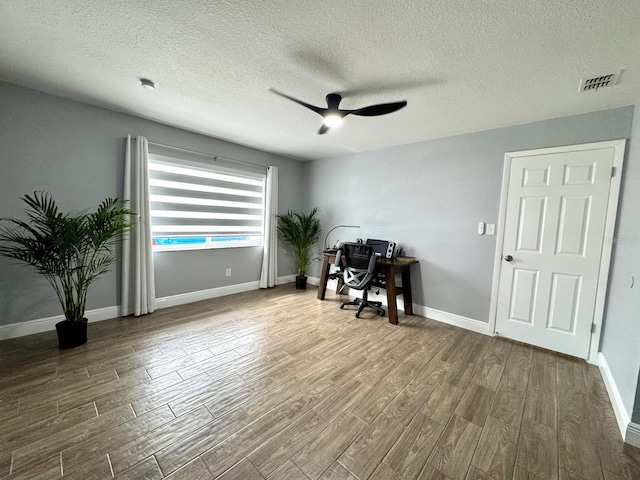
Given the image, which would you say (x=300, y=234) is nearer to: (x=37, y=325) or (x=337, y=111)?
(x=337, y=111)

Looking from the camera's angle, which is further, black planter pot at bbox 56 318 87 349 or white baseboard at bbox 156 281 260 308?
white baseboard at bbox 156 281 260 308

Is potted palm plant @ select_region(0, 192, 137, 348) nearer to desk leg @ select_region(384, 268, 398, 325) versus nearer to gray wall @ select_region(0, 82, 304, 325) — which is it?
gray wall @ select_region(0, 82, 304, 325)

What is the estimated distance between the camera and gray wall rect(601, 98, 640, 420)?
5.24 feet

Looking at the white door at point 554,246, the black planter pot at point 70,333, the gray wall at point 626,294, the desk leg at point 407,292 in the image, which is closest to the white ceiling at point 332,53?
the white door at point 554,246

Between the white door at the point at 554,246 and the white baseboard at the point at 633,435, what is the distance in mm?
1125

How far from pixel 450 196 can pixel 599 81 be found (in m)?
1.52

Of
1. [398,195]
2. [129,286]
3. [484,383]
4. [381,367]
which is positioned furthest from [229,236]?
[484,383]

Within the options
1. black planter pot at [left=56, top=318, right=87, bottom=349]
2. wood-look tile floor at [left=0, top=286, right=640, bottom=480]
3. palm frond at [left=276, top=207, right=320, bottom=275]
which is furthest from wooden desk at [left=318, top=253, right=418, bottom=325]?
black planter pot at [left=56, top=318, right=87, bottom=349]

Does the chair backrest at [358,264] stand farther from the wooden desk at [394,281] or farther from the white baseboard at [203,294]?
the white baseboard at [203,294]

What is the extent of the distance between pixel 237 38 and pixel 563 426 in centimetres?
328

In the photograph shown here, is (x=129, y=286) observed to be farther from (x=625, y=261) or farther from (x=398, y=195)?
(x=625, y=261)

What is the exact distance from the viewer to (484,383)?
199 centimetres

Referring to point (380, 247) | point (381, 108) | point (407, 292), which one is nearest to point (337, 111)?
point (381, 108)

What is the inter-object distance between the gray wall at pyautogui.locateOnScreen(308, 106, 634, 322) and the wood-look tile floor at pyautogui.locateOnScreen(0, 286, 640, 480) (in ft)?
2.52
